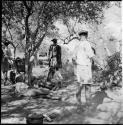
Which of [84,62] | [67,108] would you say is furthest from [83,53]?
[67,108]

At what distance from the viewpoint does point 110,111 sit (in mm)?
8141

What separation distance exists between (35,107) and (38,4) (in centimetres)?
Result: 679

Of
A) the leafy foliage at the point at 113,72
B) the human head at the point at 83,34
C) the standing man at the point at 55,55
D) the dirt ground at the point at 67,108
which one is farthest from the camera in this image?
the leafy foliage at the point at 113,72

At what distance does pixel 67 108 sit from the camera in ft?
28.3

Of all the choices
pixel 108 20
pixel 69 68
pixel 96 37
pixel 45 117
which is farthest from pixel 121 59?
pixel 108 20

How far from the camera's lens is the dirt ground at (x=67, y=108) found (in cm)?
723

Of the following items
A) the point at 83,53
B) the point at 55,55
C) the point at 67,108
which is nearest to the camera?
the point at 83,53

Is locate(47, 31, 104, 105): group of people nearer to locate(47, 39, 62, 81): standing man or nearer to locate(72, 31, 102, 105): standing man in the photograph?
locate(72, 31, 102, 105): standing man

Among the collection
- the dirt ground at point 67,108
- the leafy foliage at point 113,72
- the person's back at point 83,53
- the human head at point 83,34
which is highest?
the human head at point 83,34

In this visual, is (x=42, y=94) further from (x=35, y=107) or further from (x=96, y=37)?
(x=96, y=37)

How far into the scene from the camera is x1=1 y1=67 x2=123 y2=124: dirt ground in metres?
7.23

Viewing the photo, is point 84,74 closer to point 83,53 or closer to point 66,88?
point 83,53

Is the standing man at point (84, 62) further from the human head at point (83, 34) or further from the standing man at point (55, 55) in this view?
the standing man at point (55, 55)

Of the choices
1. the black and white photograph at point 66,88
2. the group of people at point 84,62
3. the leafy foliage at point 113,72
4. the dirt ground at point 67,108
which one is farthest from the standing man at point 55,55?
the group of people at point 84,62
